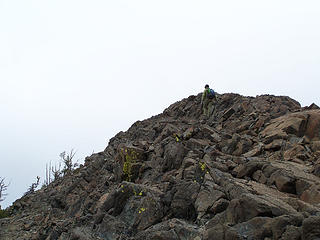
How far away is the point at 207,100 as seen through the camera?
2298 cm

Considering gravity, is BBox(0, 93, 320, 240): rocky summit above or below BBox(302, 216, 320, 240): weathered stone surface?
above

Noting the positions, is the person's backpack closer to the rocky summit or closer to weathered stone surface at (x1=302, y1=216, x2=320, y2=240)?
the rocky summit

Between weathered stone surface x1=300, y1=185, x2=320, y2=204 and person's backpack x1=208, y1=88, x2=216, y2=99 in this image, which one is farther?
person's backpack x1=208, y1=88, x2=216, y2=99

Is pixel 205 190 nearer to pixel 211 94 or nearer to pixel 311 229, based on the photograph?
pixel 311 229

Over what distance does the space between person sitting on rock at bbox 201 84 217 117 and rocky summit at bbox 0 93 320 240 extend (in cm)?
340

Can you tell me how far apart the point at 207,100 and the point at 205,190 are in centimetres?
1426

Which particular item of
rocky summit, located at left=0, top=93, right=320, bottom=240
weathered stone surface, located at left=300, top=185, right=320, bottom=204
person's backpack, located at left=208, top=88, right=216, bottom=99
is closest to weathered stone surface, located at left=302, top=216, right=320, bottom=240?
rocky summit, located at left=0, top=93, right=320, bottom=240

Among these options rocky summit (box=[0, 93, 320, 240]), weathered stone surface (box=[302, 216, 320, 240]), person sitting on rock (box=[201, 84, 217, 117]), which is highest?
person sitting on rock (box=[201, 84, 217, 117])

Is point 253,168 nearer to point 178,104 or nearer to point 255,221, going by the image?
point 255,221

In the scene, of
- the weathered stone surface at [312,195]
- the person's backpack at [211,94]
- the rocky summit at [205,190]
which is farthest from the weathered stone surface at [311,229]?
the person's backpack at [211,94]

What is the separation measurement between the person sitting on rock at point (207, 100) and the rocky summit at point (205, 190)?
3404 millimetres

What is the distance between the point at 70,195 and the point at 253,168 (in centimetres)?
1225

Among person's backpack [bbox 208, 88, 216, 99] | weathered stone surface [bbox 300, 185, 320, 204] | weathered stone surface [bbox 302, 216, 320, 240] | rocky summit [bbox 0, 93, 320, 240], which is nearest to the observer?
weathered stone surface [bbox 302, 216, 320, 240]

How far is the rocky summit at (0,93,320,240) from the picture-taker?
7.38 meters
